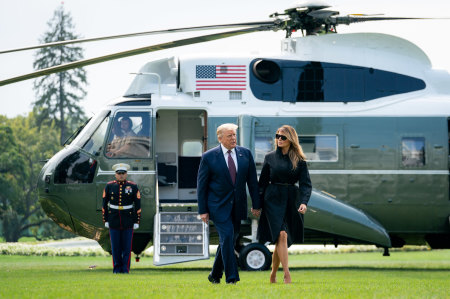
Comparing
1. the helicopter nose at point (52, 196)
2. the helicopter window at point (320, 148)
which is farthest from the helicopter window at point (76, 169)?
the helicopter window at point (320, 148)

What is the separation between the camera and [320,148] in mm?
15359

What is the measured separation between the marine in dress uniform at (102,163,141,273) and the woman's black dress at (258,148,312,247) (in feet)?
12.7

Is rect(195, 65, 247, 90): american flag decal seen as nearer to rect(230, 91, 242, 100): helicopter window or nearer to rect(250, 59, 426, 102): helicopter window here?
rect(230, 91, 242, 100): helicopter window

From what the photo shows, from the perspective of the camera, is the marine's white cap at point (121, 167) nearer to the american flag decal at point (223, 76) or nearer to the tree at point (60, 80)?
the american flag decal at point (223, 76)

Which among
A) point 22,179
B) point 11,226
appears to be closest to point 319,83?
point 11,226

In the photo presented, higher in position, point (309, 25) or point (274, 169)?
point (309, 25)

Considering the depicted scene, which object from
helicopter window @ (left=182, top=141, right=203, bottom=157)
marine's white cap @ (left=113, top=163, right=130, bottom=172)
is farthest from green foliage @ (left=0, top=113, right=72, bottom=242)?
marine's white cap @ (left=113, top=163, right=130, bottom=172)

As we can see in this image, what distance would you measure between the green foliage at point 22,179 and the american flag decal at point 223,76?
122ft

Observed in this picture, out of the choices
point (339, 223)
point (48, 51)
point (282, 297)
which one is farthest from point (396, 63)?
point (48, 51)

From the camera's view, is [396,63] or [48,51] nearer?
[396,63]

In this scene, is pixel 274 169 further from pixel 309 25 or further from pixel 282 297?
pixel 309 25

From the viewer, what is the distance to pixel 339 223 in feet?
49.5

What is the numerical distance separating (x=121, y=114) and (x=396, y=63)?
16.7ft

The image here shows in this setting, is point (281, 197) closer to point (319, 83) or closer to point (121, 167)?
point (121, 167)
